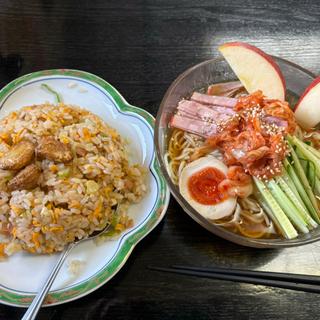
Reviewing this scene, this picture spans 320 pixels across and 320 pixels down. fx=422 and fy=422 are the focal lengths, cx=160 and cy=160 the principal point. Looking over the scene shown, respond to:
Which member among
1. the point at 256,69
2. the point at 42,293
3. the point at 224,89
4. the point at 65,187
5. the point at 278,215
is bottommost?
the point at 42,293

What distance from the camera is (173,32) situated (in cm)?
255

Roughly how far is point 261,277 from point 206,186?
43 cm

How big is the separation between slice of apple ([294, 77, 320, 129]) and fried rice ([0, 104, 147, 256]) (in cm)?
79

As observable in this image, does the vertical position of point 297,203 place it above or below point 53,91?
below

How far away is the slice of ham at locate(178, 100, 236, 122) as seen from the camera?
6.41 feet

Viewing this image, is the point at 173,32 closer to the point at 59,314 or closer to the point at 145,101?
the point at 145,101

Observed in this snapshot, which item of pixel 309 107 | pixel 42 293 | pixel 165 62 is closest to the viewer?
pixel 42 293

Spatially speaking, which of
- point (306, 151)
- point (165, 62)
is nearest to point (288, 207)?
point (306, 151)

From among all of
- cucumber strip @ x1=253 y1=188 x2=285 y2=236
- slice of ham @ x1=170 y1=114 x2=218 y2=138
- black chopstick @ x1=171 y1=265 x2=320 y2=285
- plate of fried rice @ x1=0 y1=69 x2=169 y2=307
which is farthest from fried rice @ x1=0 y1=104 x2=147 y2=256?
cucumber strip @ x1=253 y1=188 x2=285 y2=236

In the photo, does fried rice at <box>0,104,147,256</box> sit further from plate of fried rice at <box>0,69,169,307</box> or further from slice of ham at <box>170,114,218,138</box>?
slice of ham at <box>170,114,218,138</box>

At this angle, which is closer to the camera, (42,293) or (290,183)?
(42,293)

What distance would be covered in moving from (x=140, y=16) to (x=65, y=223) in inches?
59.5

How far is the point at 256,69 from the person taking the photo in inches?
77.3

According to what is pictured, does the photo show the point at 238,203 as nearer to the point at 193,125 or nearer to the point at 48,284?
the point at 193,125
